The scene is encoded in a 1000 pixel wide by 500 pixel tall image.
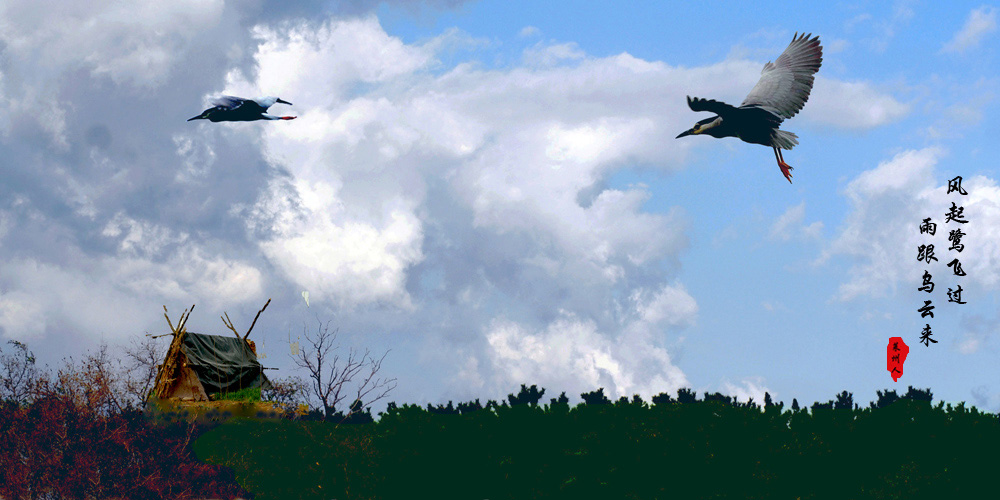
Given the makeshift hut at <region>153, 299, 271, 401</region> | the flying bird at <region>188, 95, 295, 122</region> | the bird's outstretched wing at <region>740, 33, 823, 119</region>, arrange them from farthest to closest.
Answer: the makeshift hut at <region>153, 299, 271, 401</region>, the flying bird at <region>188, 95, 295, 122</region>, the bird's outstretched wing at <region>740, 33, 823, 119</region>

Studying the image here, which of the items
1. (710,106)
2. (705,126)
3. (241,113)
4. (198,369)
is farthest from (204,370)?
(710,106)

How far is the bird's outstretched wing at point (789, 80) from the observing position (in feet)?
40.9

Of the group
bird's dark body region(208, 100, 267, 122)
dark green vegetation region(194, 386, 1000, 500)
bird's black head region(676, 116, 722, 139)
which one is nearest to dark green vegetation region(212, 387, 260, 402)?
dark green vegetation region(194, 386, 1000, 500)

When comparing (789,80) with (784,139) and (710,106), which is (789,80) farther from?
(710,106)

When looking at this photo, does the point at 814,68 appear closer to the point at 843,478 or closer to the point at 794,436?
the point at 794,436

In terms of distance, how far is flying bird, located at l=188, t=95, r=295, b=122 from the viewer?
1534 centimetres

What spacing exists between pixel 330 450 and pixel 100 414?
363 inches

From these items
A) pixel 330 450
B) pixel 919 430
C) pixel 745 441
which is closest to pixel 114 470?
pixel 330 450

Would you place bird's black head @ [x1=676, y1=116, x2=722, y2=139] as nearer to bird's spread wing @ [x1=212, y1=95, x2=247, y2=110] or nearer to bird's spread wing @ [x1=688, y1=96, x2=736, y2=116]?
bird's spread wing @ [x1=688, y1=96, x2=736, y2=116]

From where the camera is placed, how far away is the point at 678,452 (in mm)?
12648

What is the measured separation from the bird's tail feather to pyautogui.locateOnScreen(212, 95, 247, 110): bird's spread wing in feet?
31.8

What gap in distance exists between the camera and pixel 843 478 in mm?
13352

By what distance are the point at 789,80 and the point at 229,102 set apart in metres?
10.2

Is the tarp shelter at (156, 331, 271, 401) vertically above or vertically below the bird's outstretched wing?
below
